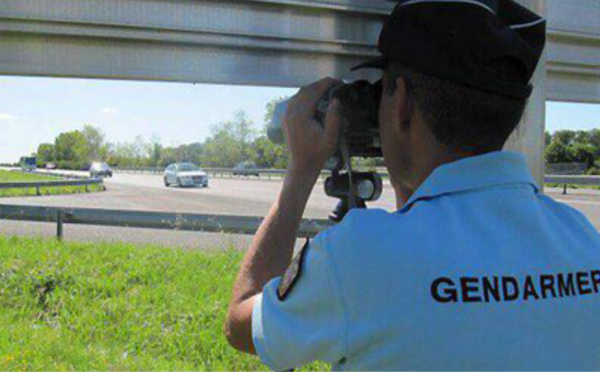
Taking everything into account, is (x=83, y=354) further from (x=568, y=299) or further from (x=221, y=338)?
(x=568, y=299)

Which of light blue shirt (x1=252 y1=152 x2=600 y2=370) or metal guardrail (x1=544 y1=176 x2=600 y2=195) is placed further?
metal guardrail (x1=544 y1=176 x2=600 y2=195)

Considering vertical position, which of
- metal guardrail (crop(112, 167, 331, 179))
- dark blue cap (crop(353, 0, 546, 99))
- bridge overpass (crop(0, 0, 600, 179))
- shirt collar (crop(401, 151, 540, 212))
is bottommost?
metal guardrail (crop(112, 167, 331, 179))

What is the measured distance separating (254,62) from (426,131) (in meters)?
1.10

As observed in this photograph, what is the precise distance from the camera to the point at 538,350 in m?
0.96

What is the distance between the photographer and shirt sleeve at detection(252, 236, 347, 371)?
953mm

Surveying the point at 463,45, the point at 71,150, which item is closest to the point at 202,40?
the point at 463,45

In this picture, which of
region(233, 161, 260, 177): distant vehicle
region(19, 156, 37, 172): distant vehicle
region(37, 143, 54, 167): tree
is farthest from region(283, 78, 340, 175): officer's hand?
region(19, 156, 37, 172): distant vehicle

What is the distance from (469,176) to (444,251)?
168 mm

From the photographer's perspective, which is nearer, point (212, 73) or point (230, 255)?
point (212, 73)

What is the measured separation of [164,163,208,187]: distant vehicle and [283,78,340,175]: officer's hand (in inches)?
1193

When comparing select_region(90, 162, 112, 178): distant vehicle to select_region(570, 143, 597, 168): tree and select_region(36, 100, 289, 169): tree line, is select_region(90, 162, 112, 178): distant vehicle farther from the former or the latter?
select_region(570, 143, 597, 168): tree

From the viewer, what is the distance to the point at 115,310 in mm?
4379

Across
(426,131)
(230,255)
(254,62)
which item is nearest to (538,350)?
(426,131)

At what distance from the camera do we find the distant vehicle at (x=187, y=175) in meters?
31.2
